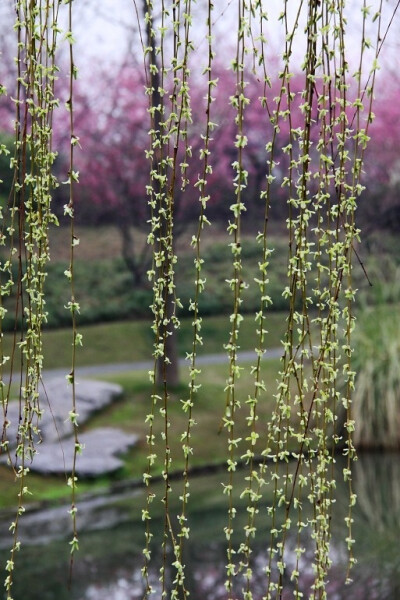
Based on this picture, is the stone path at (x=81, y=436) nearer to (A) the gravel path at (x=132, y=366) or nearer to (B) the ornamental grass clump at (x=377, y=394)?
(A) the gravel path at (x=132, y=366)

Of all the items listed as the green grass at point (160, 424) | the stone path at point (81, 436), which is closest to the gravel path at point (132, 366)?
the green grass at point (160, 424)

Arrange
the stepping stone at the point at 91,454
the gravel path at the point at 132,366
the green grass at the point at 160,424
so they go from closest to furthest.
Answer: the green grass at the point at 160,424, the stepping stone at the point at 91,454, the gravel path at the point at 132,366

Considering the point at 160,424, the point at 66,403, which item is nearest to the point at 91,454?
the point at 66,403

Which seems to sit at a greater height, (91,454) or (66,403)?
(66,403)

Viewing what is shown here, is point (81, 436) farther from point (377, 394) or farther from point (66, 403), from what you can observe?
point (377, 394)

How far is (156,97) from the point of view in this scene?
8836 mm

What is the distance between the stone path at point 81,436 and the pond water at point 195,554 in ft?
1.56

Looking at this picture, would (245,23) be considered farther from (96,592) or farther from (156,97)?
(156,97)

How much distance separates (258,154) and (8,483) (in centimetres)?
847

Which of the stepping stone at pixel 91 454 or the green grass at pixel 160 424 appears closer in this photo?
the green grass at pixel 160 424

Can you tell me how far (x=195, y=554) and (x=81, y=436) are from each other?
7.87 ft

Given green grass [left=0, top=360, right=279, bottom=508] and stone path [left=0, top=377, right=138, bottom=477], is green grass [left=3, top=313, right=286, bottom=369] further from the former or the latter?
stone path [left=0, top=377, right=138, bottom=477]

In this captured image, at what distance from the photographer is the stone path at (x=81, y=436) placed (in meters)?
7.11

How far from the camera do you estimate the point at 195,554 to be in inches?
215
